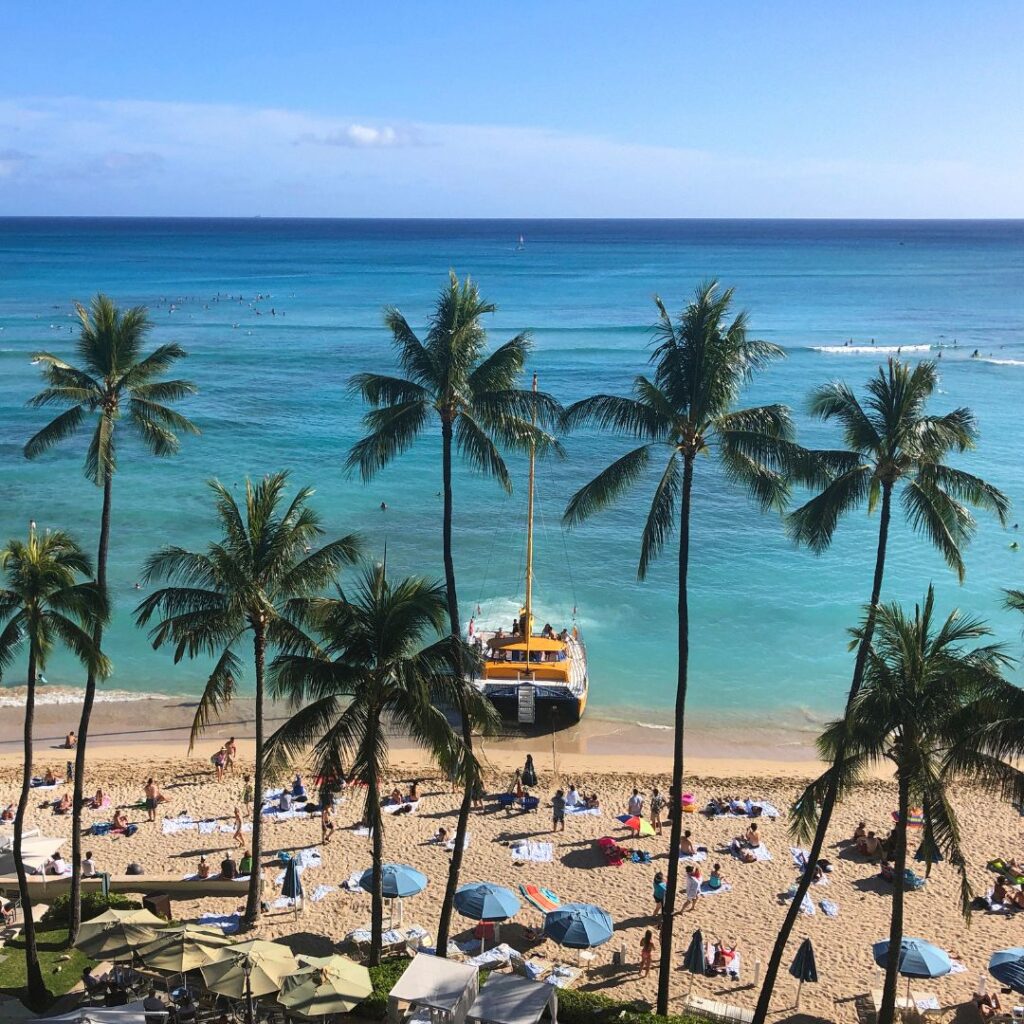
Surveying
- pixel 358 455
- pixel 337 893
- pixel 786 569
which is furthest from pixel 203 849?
pixel 786 569

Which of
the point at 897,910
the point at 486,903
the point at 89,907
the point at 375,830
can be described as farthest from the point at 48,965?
the point at 897,910

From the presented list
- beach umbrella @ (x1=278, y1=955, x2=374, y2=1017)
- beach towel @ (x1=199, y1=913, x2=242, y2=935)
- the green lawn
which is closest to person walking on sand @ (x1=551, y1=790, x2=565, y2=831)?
beach towel @ (x1=199, y1=913, x2=242, y2=935)

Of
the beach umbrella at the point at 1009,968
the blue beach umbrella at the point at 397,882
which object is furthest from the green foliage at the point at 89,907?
the beach umbrella at the point at 1009,968

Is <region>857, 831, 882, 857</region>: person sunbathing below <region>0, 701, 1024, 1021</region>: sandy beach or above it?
above

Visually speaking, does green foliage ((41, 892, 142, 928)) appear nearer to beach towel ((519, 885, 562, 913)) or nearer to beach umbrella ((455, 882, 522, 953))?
beach umbrella ((455, 882, 522, 953))

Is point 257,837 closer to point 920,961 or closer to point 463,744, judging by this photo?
point 463,744

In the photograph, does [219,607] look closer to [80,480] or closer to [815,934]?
[815,934]

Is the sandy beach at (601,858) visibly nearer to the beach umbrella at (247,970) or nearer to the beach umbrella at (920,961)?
the beach umbrella at (920,961)
